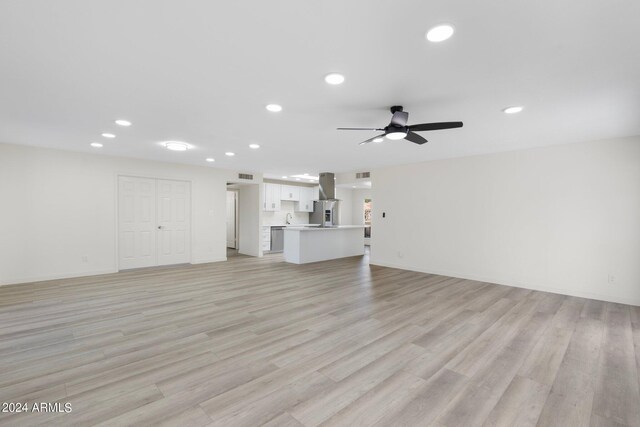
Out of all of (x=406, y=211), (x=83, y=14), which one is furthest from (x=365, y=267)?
(x=83, y=14)

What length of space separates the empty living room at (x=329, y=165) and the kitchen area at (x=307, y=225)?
0.95 metres

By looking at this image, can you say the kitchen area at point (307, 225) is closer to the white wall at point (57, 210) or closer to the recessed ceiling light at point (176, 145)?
the recessed ceiling light at point (176, 145)

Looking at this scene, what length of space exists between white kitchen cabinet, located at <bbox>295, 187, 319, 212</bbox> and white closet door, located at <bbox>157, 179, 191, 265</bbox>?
165 inches

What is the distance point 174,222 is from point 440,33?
22.3 ft

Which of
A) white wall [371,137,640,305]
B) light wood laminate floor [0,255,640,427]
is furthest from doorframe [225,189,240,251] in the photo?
white wall [371,137,640,305]

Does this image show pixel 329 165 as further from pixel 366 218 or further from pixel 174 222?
pixel 366 218

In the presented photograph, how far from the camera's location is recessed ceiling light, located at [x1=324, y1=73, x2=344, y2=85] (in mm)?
2400

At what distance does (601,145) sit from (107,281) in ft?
28.4

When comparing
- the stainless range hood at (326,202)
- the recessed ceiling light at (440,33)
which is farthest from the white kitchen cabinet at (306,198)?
the recessed ceiling light at (440,33)

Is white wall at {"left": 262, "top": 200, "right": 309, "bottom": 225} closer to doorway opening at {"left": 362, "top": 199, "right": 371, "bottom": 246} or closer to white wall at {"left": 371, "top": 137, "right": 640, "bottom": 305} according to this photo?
doorway opening at {"left": 362, "top": 199, "right": 371, "bottom": 246}

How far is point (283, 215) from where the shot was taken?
10258mm

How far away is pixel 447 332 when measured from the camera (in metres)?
3.07

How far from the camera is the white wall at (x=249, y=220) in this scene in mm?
8312

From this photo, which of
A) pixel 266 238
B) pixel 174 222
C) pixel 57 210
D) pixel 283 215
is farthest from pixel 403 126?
pixel 283 215
